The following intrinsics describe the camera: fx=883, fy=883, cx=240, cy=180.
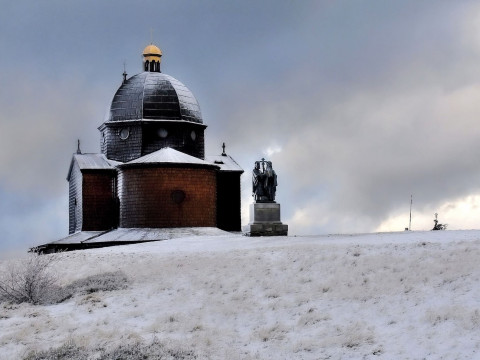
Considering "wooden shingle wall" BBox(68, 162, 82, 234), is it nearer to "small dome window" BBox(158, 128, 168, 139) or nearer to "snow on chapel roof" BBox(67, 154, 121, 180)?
"snow on chapel roof" BBox(67, 154, 121, 180)

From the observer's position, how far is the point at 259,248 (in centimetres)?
3453

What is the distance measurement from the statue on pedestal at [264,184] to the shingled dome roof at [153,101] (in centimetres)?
2229

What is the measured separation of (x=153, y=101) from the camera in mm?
62250

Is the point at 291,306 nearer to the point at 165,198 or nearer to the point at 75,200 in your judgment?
the point at 165,198

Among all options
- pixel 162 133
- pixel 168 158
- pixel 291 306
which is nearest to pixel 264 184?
pixel 291 306

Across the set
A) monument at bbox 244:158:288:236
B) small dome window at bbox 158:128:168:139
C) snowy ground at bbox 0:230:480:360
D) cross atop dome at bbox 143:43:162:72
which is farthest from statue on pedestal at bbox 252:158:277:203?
cross atop dome at bbox 143:43:162:72

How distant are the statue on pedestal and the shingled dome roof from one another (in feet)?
73.1

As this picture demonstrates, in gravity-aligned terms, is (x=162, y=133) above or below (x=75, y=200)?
above

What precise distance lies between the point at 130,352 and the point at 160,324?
2.37m

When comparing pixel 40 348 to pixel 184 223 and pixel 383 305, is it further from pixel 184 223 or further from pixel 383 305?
pixel 184 223

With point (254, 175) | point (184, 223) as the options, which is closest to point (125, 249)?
point (254, 175)

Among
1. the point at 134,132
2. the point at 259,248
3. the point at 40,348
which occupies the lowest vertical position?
the point at 40,348

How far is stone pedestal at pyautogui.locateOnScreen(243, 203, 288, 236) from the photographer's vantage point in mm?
40719

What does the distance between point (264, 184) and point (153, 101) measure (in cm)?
2328
